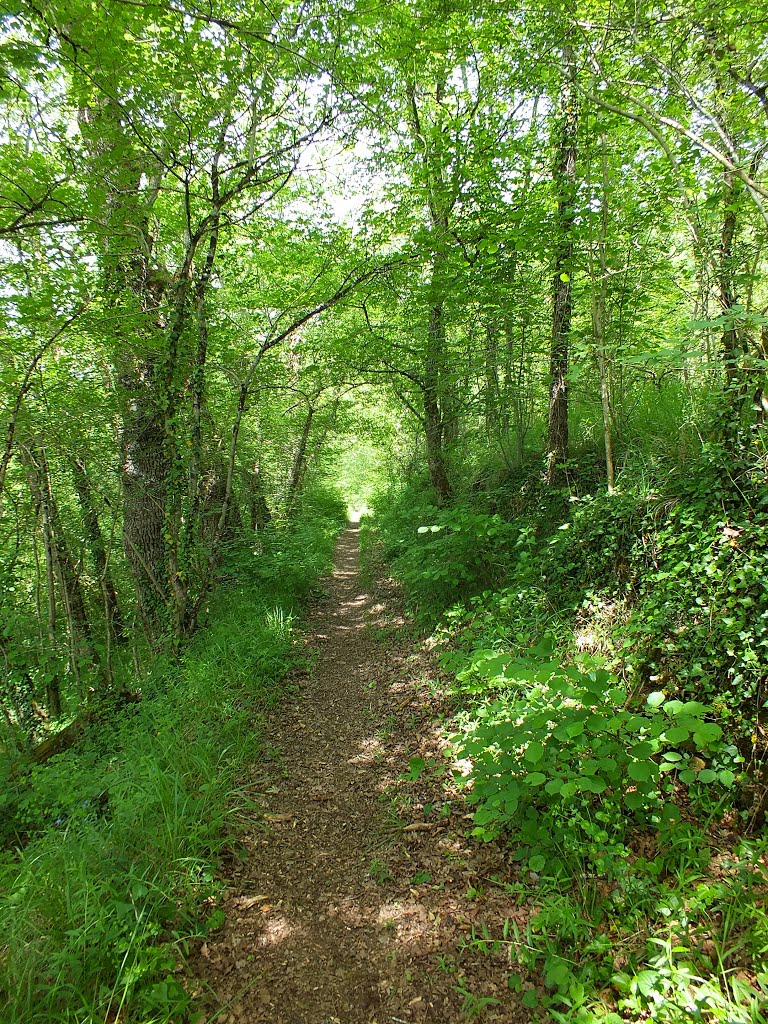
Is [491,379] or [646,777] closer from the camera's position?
[646,777]

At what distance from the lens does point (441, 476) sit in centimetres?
903

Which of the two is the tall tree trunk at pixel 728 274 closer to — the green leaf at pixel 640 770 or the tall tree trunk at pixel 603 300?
the tall tree trunk at pixel 603 300

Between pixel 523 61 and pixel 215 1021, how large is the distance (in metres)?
8.16

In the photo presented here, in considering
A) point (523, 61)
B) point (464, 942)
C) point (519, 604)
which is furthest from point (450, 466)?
point (464, 942)

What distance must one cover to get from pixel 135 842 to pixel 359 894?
53.5 inches

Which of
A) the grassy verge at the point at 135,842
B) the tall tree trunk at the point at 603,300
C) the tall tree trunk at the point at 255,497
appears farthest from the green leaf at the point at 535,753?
the tall tree trunk at the point at 255,497

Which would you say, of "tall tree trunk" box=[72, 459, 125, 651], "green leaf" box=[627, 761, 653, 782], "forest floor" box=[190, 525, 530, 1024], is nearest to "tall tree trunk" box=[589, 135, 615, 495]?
"green leaf" box=[627, 761, 653, 782]

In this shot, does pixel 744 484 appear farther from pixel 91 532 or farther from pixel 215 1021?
pixel 91 532

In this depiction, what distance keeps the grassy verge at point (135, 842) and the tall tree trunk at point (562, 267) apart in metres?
4.39

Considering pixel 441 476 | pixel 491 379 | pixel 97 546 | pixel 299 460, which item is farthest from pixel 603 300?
pixel 299 460

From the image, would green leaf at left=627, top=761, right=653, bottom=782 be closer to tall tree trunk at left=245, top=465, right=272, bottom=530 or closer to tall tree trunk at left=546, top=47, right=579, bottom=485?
tall tree trunk at left=546, top=47, right=579, bottom=485

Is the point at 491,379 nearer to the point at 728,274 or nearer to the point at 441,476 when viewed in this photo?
the point at 441,476

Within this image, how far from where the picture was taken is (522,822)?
2.69 metres

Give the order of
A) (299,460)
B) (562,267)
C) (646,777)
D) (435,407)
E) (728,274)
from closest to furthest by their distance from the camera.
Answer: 1. (646,777)
2. (728,274)
3. (562,267)
4. (435,407)
5. (299,460)
